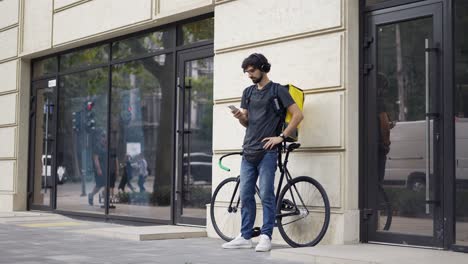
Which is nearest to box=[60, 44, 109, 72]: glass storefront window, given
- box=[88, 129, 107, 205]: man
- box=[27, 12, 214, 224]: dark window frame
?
box=[27, 12, 214, 224]: dark window frame

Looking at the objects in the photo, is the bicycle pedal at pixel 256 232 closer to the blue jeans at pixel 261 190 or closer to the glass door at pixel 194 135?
the blue jeans at pixel 261 190

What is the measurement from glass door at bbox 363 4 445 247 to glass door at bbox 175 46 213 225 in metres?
2.73

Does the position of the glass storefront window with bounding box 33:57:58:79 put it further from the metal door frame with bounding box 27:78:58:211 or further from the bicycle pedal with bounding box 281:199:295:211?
the bicycle pedal with bounding box 281:199:295:211

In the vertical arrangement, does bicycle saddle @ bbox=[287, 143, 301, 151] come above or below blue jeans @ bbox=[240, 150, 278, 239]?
above

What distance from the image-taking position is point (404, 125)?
737 cm

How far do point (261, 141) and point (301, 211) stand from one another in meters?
0.90

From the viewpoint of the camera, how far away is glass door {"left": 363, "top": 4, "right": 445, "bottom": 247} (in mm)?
7055

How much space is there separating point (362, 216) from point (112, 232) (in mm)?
3154

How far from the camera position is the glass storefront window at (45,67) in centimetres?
1382

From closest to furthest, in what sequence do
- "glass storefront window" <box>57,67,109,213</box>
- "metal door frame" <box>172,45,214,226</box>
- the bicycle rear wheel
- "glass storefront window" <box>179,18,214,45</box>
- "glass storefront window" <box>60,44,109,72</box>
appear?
the bicycle rear wheel < "glass storefront window" <box>179,18,214,45</box> < "metal door frame" <box>172,45,214,226</box> < "glass storefront window" <box>57,67,109,213</box> < "glass storefront window" <box>60,44,109,72</box>

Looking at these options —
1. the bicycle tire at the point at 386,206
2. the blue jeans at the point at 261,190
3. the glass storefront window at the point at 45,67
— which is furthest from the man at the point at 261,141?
the glass storefront window at the point at 45,67

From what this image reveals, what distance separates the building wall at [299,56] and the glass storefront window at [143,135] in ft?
2.40

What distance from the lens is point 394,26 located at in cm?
754

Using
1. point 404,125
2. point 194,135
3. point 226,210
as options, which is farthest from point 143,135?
point 404,125
